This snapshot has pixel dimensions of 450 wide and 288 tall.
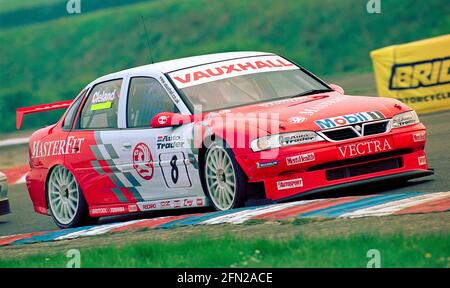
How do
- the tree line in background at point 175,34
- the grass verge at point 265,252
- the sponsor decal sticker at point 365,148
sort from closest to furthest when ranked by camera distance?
the grass verge at point 265,252
the sponsor decal sticker at point 365,148
the tree line in background at point 175,34

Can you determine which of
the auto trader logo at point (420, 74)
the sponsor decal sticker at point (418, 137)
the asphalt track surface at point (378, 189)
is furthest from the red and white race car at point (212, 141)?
the auto trader logo at point (420, 74)

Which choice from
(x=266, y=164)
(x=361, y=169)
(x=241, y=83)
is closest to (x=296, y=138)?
(x=266, y=164)

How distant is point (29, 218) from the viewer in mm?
13914

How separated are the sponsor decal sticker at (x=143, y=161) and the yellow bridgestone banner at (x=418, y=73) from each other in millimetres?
8990

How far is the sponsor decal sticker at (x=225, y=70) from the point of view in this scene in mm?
11336

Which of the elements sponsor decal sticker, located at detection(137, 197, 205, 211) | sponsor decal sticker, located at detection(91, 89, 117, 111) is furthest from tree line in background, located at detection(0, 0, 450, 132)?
sponsor decal sticker, located at detection(137, 197, 205, 211)

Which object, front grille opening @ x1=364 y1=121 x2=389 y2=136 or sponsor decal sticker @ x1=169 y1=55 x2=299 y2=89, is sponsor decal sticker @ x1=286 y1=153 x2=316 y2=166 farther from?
sponsor decal sticker @ x1=169 y1=55 x2=299 y2=89

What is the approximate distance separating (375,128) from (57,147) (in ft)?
11.7

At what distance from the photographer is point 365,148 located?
10211 mm

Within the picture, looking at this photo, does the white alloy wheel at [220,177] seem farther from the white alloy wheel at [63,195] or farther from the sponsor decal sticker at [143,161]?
the white alloy wheel at [63,195]

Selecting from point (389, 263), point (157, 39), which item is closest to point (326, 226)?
point (389, 263)

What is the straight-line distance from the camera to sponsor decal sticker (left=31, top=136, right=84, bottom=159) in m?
12.1
